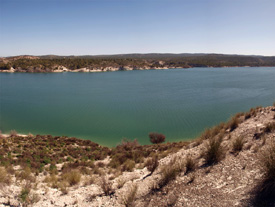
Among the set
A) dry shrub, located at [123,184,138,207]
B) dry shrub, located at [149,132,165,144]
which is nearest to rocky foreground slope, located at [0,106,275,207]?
dry shrub, located at [123,184,138,207]

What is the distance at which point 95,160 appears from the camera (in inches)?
364

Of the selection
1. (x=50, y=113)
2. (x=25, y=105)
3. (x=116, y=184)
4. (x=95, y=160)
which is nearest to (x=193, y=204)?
(x=116, y=184)

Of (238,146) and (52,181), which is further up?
(238,146)

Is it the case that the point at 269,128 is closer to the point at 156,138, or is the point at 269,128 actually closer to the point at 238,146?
the point at 238,146

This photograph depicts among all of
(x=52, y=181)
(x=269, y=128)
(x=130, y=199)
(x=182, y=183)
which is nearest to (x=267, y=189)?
(x=182, y=183)

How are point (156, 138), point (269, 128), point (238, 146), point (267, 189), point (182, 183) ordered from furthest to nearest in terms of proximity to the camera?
1. point (156, 138)
2. point (269, 128)
3. point (238, 146)
4. point (182, 183)
5. point (267, 189)

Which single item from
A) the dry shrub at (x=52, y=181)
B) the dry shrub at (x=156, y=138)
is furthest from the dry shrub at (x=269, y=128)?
the dry shrub at (x=156, y=138)

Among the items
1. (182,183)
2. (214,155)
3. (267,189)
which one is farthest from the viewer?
(214,155)

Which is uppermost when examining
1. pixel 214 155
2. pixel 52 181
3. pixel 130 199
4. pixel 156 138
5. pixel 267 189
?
pixel 267 189

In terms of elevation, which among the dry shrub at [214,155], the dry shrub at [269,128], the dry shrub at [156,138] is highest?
the dry shrub at [269,128]

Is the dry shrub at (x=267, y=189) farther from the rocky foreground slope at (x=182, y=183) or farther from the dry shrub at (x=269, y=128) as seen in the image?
the dry shrub at (x=269, y=128)

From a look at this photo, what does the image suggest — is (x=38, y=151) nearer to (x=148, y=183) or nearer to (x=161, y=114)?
(x=148, y=183)

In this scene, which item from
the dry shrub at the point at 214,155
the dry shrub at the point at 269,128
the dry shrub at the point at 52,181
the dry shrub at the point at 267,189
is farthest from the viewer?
the dry shrub at the point at 269,128

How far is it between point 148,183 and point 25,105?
79.2 feet
